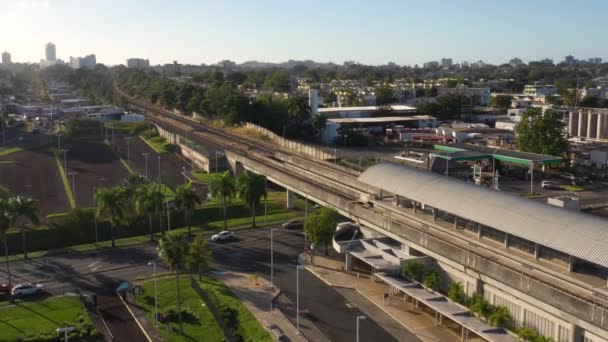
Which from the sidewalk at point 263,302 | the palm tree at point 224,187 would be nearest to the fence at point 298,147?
the palm tree at point 224,187

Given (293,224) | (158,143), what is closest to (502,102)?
(158,143)

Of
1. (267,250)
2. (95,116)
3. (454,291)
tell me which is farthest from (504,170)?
(95,116)

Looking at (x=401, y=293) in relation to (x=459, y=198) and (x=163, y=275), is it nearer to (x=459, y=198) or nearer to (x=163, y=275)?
(x=459, y=198)

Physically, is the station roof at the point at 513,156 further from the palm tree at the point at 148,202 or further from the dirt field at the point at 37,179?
the dirt field at the point at 37,179

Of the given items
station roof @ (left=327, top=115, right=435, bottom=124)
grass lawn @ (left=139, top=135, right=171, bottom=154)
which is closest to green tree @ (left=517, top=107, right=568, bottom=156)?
station roof @ (left=327, top=115, right=435, bottom=124)

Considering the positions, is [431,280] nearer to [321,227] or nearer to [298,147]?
[321,227]
